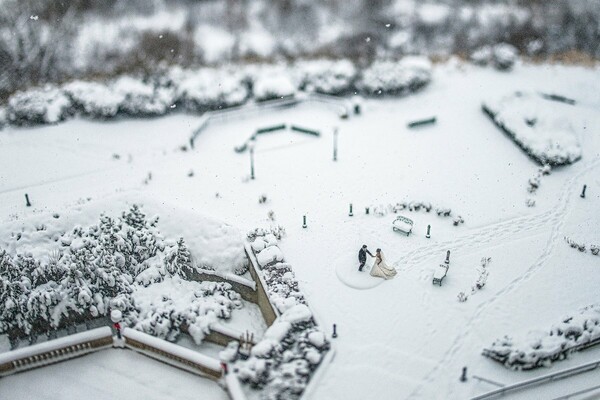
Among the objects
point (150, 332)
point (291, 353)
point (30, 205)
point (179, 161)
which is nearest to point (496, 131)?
point (179, 161)

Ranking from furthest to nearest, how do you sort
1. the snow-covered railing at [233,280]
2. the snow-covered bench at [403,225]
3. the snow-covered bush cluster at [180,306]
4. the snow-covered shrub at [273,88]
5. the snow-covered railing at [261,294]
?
the snow-covered shrub at [273,88], the snow-covered bench at [403,225], the snow-covered railing at [233,280], the snow-covered bush cluster at [180,306], the snow-covered railing at [261,294]

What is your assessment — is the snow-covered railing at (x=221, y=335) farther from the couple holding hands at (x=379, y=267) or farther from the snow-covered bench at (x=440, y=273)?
the snow-covered bench at (x=440, y=273)

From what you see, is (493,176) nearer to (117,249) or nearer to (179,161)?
(179,161)

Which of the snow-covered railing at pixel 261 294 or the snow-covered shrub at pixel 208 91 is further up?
the snow-covered shrub at pixel 208 91

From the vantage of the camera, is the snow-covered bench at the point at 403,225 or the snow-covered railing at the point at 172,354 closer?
the snow-covered railing at the point at 172,354

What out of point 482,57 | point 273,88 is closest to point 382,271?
point 273,88

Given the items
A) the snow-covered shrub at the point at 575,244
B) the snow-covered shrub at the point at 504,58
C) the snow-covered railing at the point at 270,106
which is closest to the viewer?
the snow-covered shrub at the point at 575,244

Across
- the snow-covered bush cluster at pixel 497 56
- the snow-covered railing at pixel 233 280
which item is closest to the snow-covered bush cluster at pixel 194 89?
the snow-covered bush cluster at pixel 497 56

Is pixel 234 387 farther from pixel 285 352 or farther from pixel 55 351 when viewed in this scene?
pixel 55 351
